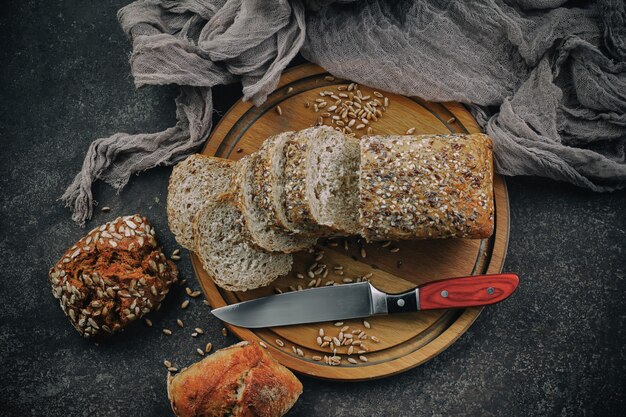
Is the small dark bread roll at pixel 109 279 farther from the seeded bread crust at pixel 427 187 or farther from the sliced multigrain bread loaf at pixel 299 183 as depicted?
the seeded bread crust at pixel 427 187

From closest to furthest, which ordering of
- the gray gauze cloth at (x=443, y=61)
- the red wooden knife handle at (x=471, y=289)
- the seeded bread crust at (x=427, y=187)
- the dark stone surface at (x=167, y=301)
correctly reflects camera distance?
the seeded bread crust at (x=427, y=187) → the red wooden knife handle at (x=471, y=289) → the gray gauze cloth at (x=443, y=61) → the dark stone surface at (x=167, y=301)

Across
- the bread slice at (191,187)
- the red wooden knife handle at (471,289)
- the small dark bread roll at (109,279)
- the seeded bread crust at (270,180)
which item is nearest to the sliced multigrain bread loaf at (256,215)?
the seeded bread crust at (270,180)

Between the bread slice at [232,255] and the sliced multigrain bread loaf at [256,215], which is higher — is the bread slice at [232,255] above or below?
below

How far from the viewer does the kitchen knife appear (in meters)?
3.53

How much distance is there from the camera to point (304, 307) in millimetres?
3717

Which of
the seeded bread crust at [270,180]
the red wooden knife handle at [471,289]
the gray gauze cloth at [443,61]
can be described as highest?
the gray gauze cloth at [443,61]

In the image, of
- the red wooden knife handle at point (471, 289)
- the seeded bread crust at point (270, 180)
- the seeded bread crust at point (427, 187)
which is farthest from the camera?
the red wooden knife handle at point (471, 289)

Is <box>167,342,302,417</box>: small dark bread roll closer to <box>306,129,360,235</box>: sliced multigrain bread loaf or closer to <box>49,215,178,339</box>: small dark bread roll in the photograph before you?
<box>49,215,178,339</box>: small dark bread roll

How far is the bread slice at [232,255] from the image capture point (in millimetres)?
3592

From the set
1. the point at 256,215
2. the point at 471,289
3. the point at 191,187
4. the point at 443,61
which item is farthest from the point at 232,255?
the point at 443,61

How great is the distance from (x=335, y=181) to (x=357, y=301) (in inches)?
32.1

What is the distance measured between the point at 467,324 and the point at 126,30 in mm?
3088

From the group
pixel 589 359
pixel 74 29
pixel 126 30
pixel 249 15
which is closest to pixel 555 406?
pixel 589 359

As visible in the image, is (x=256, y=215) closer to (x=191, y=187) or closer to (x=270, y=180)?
(x=270, y=180)
